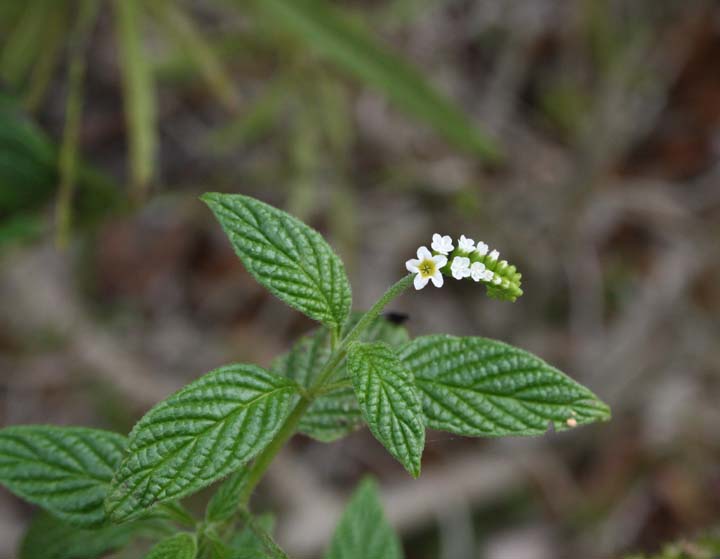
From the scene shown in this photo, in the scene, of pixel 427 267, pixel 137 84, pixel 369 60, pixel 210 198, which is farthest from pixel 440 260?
pixel 369 60

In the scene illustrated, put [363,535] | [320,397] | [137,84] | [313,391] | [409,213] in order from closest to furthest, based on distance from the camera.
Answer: [313,391]
[320,397]
[363,535]
[137,84]
[409,213]

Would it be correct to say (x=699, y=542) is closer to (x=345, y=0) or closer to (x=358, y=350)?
(x=358, y=350)

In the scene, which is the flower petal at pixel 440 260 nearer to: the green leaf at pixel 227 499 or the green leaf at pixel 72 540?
the green leaf at pixel 227 499

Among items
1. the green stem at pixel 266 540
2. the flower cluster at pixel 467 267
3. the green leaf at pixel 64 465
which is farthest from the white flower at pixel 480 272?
the green leaf at pixel 64 465

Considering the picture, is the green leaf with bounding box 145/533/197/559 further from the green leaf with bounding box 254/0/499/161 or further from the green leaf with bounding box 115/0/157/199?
the green leaf with bounding box 254/0/499/161

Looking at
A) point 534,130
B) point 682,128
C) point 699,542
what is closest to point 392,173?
point 534,130

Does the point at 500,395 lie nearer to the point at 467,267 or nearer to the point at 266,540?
the point at 467,267
